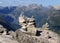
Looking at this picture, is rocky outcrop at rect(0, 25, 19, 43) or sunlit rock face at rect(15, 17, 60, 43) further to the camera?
sunlit rock face at rect(15, 17, 60, 43)

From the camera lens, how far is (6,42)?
29.1 metres

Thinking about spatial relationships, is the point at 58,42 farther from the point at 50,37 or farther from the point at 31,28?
the point at 31,28

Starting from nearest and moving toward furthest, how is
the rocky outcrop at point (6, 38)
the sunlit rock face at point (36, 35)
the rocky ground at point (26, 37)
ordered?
the rocky outcrop at point (6, 38) < the rocky ground at point (26, 37) < the sunlit rock face at point (36, 35)

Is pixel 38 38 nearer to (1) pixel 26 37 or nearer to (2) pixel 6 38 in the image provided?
(1) pixel 26 37

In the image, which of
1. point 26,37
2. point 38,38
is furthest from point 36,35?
point 26,37

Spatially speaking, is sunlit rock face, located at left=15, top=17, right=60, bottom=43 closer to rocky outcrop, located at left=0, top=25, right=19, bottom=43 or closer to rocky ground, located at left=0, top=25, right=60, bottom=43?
rocky ground, located at left=0, top=25, right=60, bottom=43

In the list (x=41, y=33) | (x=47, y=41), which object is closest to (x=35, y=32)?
(x=41, y=33)

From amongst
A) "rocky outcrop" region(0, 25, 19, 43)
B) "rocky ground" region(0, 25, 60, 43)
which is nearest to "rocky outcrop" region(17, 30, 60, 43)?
"rocky ground" region(0, 25, 60, 43)

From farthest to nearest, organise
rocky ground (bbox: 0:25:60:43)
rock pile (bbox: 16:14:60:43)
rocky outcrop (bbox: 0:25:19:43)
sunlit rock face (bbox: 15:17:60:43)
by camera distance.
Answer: rock pile (bbox: 16:14:60:43) < sunlit rock face (bbox: 15:17:60:43) < rocky ground (bbox: 0:25:60:43) < rocky outcrop (bbox: 0:25:19:43)

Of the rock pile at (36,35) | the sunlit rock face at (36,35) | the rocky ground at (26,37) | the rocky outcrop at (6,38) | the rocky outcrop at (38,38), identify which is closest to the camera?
the rocky outcrop at (6,38)

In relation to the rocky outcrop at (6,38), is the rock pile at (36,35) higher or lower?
lower

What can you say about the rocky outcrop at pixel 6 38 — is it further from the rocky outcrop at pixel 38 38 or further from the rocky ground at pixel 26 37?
the rocky outcrop at pixel 38 38

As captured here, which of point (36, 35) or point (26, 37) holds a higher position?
point (26, 37)

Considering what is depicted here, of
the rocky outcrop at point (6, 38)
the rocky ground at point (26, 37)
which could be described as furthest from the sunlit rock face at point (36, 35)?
the rocky outcrop at point (6, 38)
